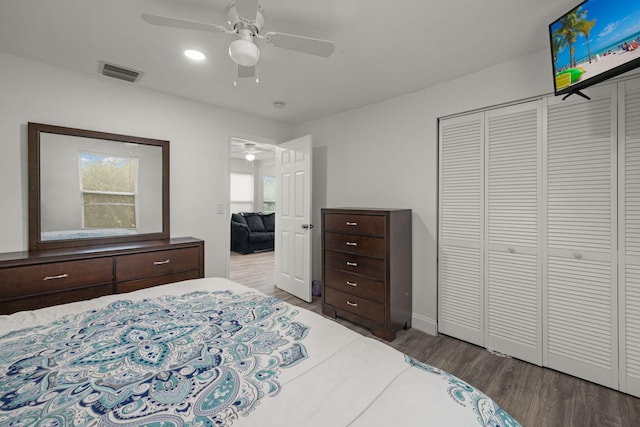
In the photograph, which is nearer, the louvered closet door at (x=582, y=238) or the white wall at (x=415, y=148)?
the louvered closet door at (x=582, y=238)

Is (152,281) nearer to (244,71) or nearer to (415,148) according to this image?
(244,71)

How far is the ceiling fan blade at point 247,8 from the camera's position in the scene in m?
1.35

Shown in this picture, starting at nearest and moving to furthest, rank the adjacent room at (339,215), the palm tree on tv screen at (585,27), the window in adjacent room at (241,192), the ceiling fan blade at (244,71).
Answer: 1. the adjacent room at (339,215)
2. the palm tree on tv screen at (585,27)
3. the ceiling fan blade at (244,71)
4. the window in adjacent room at (241,192)

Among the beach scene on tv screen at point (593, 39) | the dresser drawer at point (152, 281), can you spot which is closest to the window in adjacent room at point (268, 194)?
the dresser drawer at point (152, 281)

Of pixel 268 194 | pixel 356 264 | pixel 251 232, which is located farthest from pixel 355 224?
pixel 268 194

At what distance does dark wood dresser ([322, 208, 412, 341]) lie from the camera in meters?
2.58

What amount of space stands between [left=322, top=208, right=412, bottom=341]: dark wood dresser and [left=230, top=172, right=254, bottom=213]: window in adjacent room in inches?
211

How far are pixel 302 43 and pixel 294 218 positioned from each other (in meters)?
2.41

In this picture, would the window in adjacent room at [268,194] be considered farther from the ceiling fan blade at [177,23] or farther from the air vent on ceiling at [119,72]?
the ceiling fan blade at [177,23]

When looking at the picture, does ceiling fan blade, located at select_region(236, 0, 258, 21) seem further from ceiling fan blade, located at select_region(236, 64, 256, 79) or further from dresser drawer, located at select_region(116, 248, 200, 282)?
dresser drawer, located at select_region(116, 248, 200, 282)

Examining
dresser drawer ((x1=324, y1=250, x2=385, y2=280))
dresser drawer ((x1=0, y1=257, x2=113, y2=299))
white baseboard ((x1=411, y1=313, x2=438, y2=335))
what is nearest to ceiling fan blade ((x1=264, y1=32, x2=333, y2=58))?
dresser drawer ((x1=324, y1=250, x2=385, y2=280))

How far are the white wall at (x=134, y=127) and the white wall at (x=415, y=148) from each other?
48.3 inches

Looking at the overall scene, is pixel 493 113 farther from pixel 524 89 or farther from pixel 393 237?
pixel 393 237

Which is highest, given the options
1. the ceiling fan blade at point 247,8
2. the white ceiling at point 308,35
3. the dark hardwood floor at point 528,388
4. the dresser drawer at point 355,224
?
the white ceiling at point 308,35
